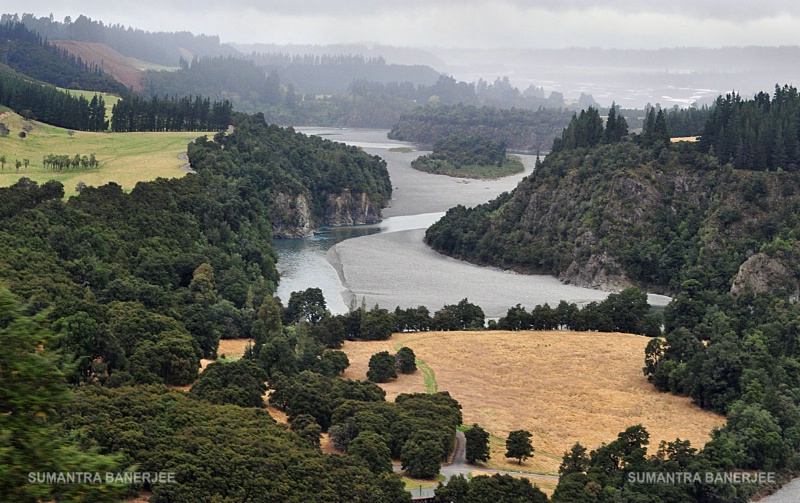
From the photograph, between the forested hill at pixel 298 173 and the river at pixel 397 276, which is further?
the forested hill at pixel 298 173

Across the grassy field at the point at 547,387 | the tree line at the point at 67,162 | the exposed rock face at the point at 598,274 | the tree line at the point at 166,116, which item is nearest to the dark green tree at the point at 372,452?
the grassy field at the point at 547,387

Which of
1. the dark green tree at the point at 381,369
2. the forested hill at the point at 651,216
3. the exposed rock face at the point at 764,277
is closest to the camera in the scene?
the dark green tree at the point at 381,369

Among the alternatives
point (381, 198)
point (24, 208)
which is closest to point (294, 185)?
point (381, 198)

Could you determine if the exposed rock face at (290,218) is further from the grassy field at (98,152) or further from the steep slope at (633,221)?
the steep slope at (633,221)

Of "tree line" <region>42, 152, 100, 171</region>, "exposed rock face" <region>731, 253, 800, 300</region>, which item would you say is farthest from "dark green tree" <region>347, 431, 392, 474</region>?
"tree line" <region>42, 152, 100, 171</region>

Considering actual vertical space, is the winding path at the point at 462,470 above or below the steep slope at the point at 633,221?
below

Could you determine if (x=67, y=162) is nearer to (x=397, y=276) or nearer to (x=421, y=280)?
(x=397, y=276)

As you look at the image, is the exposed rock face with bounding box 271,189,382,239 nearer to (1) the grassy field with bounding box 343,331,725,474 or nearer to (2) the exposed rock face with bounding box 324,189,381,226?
(2) the exposed rock face with bounding box 324,189,381,226

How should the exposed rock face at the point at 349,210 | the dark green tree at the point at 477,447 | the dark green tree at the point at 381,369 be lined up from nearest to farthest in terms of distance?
the dark green tree at the point at 477,447
the dark green tree at the point at 381,369
the exposed rock face at the point at 349,210
